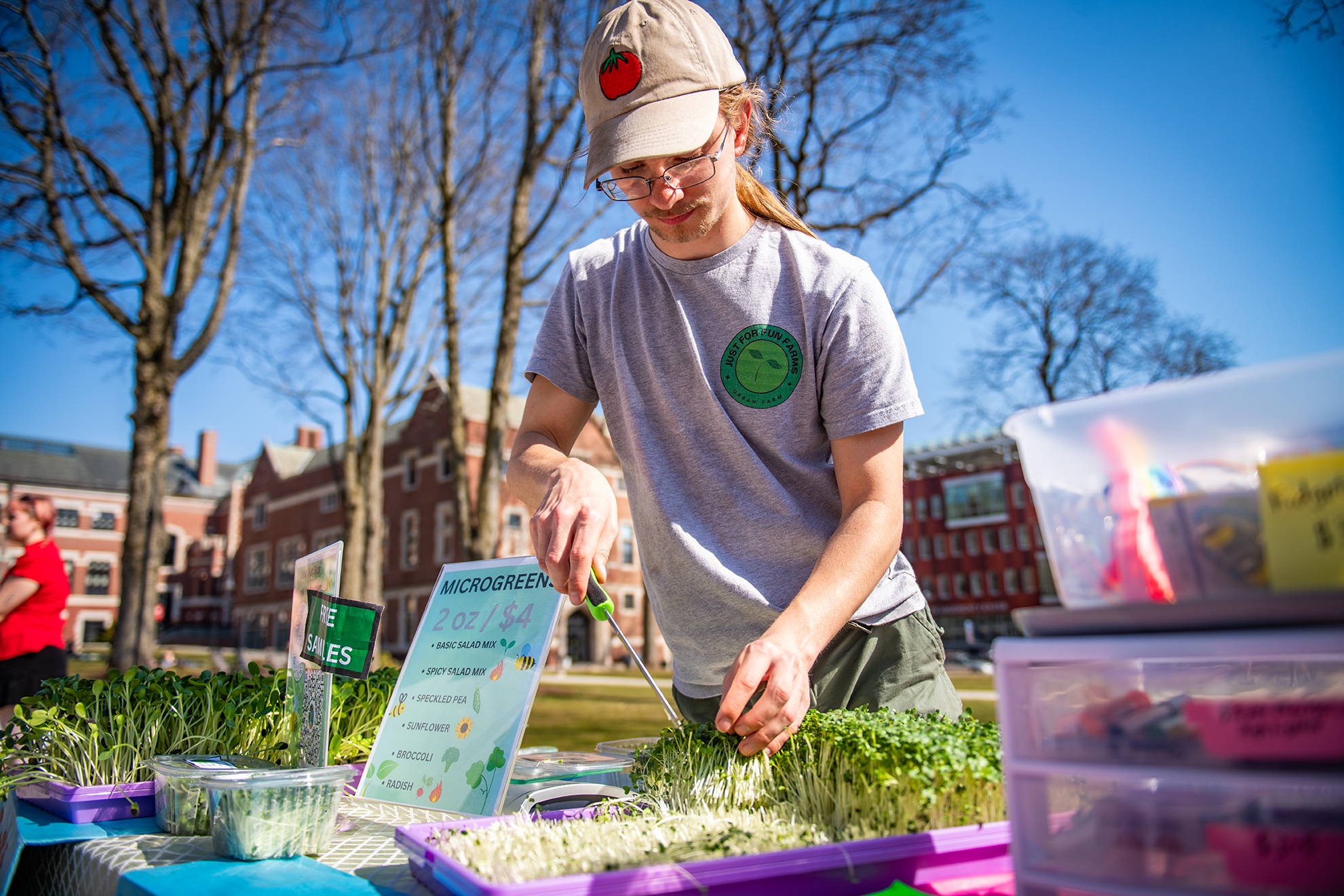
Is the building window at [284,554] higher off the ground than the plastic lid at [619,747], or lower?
higher

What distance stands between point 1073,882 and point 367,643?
1.21 m

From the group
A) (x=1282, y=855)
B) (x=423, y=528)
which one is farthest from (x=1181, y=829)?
(x=423, y=528)

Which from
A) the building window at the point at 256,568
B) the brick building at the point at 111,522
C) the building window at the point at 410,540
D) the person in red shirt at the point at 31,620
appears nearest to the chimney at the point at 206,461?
the brick building at the point at 111,522

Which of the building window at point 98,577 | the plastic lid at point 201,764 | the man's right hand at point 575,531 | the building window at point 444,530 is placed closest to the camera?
the man's right hand at point 575,531

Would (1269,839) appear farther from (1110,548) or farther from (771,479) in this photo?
(771,479)

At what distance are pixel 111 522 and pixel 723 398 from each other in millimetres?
61198

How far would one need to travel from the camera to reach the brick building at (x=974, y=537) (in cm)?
4988

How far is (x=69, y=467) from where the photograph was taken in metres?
53.8

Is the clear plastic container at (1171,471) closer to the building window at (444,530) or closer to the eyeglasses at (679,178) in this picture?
the eyeglasses at (679,178)

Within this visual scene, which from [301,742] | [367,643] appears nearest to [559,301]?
[367,643]

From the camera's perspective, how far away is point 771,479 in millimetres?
1542

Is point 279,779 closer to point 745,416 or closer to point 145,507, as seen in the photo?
point 745,416

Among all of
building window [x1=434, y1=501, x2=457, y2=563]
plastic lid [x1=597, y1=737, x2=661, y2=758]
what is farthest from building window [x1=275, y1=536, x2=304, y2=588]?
plastic lid [x1=597, y1=737, x2=661, y2=758]

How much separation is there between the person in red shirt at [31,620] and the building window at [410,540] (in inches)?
1423
